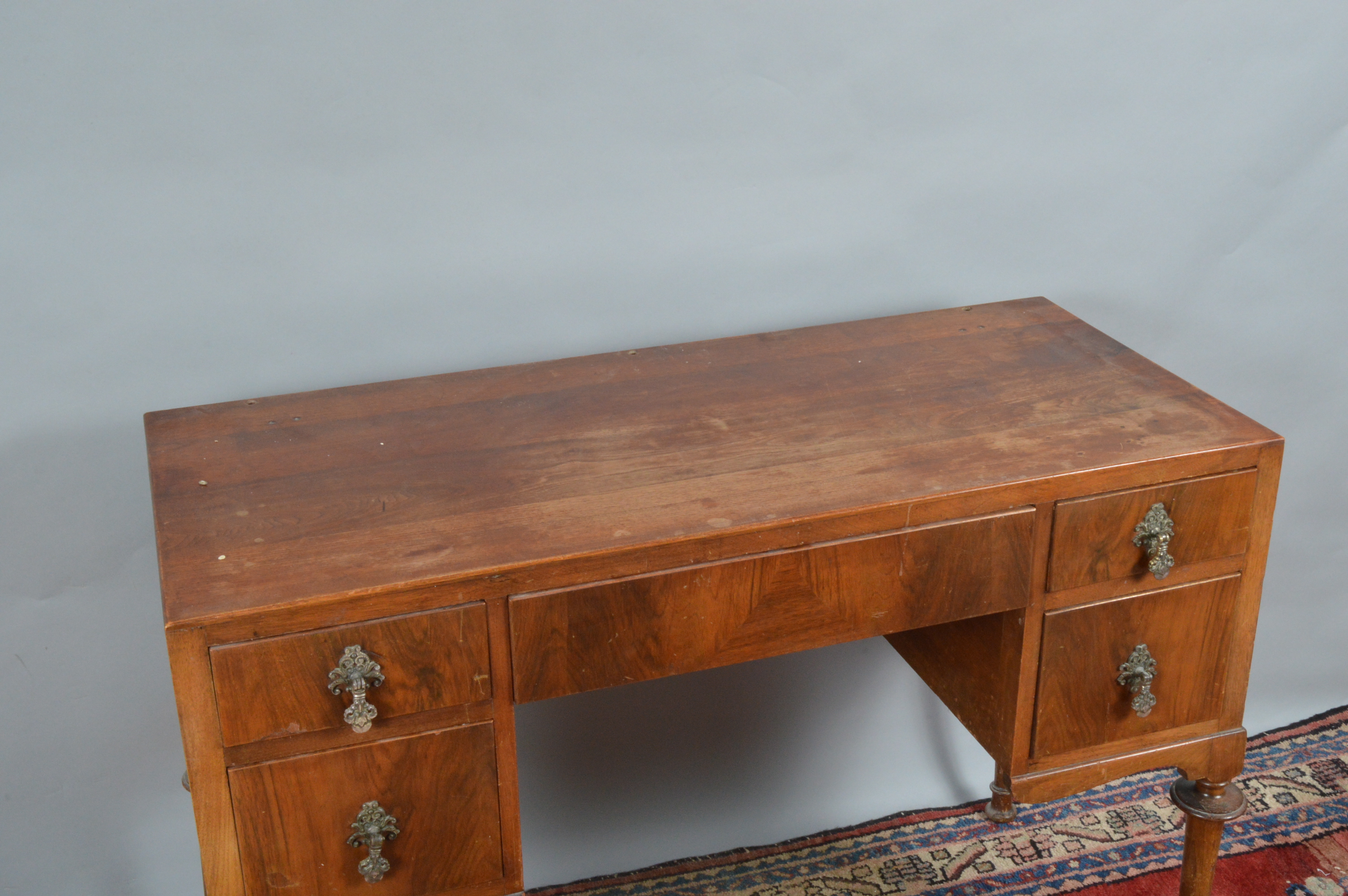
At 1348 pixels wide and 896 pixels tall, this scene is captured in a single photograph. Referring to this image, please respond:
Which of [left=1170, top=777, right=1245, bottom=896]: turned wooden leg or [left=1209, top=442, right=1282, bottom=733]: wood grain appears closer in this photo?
[left=1209, top=442, right=1282, bottom=733]: wood grain

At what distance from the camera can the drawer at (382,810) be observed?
1329 millimetres

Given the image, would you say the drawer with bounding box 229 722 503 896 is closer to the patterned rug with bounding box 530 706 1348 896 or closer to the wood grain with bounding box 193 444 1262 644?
the wood grain with bounding box 193 444 1262 644

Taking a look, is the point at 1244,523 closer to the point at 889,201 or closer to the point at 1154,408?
the point at 1154,408

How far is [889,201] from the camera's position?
1.99 meters

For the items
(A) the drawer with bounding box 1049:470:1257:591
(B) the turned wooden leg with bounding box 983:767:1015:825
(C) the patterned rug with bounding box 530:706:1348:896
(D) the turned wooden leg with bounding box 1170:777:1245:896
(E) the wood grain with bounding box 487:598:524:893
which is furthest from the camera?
(B) the turned wooden leg with bounding box 983:767:1015:825

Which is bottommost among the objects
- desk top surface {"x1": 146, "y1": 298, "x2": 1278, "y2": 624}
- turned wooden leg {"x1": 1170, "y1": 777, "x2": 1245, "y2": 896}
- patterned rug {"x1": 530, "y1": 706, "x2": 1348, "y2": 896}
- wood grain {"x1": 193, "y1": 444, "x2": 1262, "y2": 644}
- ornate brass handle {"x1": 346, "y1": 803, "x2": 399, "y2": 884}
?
patterned rug {"x1": 530, "y1": 706, "x2": 1348, "y2": 896}

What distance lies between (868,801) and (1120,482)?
1049mm

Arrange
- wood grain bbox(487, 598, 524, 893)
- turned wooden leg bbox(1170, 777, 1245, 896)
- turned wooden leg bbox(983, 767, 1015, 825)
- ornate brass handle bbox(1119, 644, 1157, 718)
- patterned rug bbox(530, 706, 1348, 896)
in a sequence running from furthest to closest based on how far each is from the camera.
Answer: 1. turned wooden leg bbox(983, 767, 1015, 825)
2. patterned rug bbox(530, 706, 1348, 896)
3. turned wooden leg bbox(1170, 777, 1245, 896)
4. ornate brass handle bbox(1119, 644, 1157, 718)
5. wood grain bbox(487, 598, 524, 893)

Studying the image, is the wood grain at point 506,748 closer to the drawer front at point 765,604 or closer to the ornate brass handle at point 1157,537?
the drawer front at point 765,604

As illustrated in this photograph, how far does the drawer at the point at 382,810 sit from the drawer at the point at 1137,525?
0.72 m

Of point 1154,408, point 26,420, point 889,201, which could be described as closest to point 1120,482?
point 1154,408

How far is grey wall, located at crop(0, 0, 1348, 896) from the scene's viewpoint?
65.6 inches

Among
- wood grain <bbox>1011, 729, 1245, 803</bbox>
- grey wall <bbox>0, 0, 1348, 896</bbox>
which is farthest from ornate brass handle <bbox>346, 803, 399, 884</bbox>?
wood grain <bbox>1011, 729, 1245, 803</bbox>

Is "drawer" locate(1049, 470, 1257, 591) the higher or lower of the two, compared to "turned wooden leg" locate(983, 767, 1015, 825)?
higher
